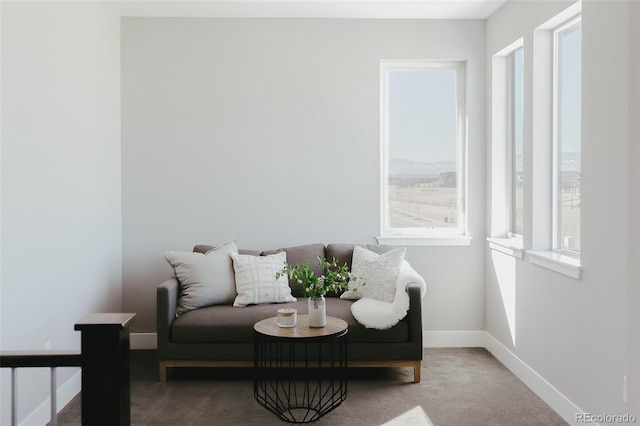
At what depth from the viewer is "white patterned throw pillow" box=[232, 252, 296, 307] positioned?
4199 millimetres

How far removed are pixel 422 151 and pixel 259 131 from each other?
144 centimetres

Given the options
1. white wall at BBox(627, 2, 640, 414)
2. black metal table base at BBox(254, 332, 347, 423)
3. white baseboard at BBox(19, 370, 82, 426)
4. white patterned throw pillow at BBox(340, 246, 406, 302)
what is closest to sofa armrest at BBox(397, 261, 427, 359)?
white patterned throw pillow at BBox(340, 246, 406, 302)

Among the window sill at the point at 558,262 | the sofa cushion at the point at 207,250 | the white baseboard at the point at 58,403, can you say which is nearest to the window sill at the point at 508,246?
the window sill at the point at 558,262

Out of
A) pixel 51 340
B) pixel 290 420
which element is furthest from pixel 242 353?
pixel 51 340

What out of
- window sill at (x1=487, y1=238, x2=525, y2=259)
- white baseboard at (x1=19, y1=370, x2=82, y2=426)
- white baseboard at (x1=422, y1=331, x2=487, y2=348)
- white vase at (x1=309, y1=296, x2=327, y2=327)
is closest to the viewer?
white baseboard at (x1=19, y1=370, x2=82, y2=426)

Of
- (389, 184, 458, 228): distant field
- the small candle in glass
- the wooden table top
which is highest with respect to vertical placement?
(389, 184, 458, 228): distant field

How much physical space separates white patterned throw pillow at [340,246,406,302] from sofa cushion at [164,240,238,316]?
89cm

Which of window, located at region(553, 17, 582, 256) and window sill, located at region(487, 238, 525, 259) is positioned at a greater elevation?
window, located at region(553, 17, 582, 256)

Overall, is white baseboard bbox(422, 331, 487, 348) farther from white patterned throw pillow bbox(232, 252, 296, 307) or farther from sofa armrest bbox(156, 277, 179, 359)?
sofa armrest bbox(156, 277, 179, 359)

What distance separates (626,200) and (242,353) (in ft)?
8.41

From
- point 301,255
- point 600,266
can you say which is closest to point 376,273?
point 301,255

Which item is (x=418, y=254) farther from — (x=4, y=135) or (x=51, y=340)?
(x=4, y=135)

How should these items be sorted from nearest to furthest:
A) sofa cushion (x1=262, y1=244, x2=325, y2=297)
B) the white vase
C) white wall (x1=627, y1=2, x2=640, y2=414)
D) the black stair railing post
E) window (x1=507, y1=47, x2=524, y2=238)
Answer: the black stair railing post → white wall (x1=627, y1=2, x2=640, y2=414) → the white vase → window (x1=507, y1=47, x2=524, y2=238) → sofa cushion (x1=262, y1=244, x2=325, y2=297)

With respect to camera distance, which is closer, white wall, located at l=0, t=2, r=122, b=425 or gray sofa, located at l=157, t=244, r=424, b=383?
white wall, located at l=0, t=2, r=122, b=425
